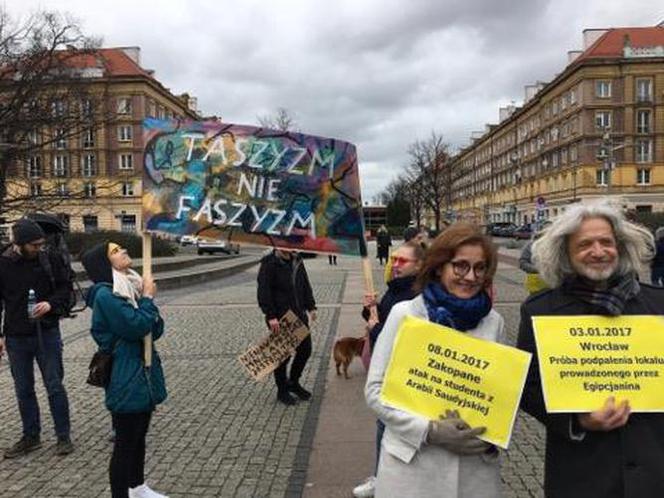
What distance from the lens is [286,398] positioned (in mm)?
7652

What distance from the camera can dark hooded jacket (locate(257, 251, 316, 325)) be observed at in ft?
24.8

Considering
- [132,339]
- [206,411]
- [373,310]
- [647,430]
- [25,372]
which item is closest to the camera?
[647,430]

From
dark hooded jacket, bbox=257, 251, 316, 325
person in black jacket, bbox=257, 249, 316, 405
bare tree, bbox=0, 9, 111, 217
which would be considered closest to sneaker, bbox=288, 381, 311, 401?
person in black jacket, bbox=257, 249, 316, 405

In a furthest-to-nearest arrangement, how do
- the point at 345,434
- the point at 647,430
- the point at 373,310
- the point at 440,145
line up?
the point at 440,145
the point at 345,434
the point at 373,310
the point at 647,430

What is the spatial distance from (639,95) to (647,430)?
3533 inches

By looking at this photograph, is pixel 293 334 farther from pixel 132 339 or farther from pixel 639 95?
pixel 639 95

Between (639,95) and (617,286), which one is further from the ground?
(639,95)

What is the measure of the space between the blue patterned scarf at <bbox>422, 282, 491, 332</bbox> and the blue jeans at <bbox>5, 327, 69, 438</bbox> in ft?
13.6

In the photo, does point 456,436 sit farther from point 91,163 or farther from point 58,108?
point 91,163

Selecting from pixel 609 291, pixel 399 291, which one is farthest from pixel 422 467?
pixel 399 291

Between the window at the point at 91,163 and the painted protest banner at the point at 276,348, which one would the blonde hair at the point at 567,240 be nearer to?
the painted protest banner at the point at 276,348

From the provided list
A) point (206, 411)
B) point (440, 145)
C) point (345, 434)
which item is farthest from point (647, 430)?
point (440, 145)

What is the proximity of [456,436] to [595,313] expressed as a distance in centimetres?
67

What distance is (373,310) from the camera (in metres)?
5.16
